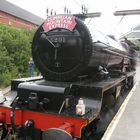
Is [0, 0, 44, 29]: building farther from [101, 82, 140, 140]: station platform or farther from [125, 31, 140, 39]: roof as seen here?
[101, 82, 140, 140]: station platform

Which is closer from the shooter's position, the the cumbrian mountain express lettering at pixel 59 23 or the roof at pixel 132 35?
the the cumbrian mountain express lettering at pixel 59 23

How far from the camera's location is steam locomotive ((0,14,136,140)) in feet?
17.6

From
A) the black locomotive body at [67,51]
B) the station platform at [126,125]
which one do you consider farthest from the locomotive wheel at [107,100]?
the black locomotive body at [67,51]

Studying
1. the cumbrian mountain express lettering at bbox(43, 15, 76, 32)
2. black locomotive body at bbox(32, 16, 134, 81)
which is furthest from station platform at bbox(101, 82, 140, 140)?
the cumbrian mountain express lettering at bbox(43, 15, 76, 32)

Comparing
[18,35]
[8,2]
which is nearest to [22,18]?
[8,2]

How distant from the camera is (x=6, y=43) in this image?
15844 millimetres

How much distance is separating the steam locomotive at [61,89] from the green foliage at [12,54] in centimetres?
792

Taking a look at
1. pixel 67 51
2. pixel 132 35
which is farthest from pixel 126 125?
pixel 132 35

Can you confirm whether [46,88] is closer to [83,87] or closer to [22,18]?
[83,87]

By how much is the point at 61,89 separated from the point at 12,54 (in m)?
11.2

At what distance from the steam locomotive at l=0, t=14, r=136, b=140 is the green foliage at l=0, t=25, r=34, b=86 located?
7.92 meters

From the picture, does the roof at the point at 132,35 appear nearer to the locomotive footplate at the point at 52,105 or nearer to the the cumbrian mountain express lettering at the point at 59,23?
the the cumbrian mountain express lettering at the point at 59,23

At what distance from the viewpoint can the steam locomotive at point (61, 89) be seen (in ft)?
17.6

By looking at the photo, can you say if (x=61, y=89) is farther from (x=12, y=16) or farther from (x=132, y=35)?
(x=12, y=16)
